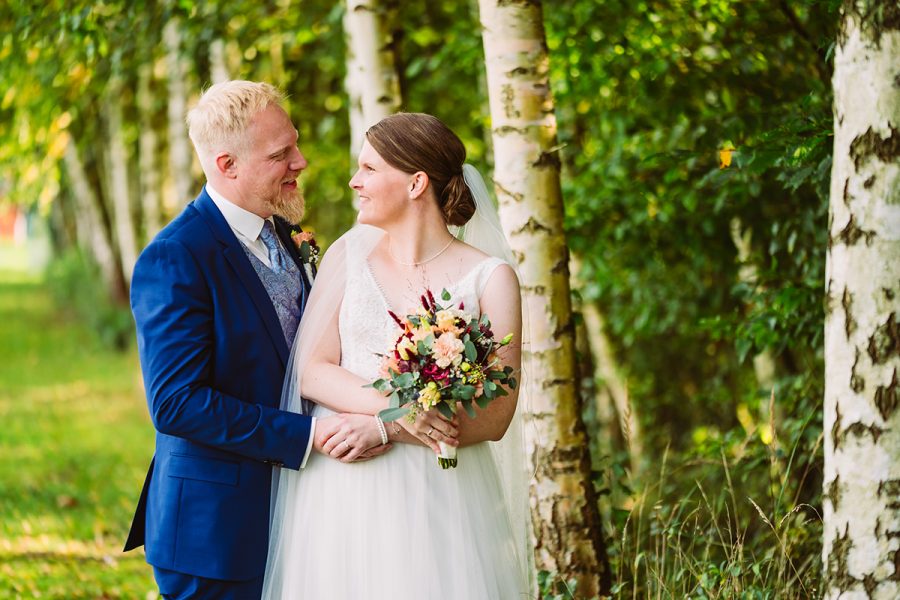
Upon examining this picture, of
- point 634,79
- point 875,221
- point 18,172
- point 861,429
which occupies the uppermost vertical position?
point 18,172

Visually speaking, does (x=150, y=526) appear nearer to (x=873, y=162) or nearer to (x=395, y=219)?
(x=395, y=219)

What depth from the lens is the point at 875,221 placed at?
2.49 metres

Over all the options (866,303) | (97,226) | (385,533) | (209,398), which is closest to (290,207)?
(209,398)

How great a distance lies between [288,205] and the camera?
3.34 m

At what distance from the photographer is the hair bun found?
315cm

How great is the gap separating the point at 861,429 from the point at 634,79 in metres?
3.35

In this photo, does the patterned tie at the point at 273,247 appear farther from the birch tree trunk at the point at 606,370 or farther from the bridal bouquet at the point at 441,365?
the birch tree trunk at the point at 606,370

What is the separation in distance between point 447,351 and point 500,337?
392 mm

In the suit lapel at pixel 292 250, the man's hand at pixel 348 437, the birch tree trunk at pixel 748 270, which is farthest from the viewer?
the birch tree trunk at pixel 748 270

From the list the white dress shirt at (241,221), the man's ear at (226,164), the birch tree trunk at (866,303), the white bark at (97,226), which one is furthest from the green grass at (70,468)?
the birch tree trunk at (866,303)

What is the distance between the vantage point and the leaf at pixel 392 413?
8.97ft

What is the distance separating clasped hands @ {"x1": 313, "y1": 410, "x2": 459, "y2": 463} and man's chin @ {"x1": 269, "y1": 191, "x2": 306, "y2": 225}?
2.40ft

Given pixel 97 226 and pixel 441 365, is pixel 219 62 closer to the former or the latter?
pixel 441 365

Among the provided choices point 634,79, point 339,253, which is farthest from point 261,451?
point 634,79
